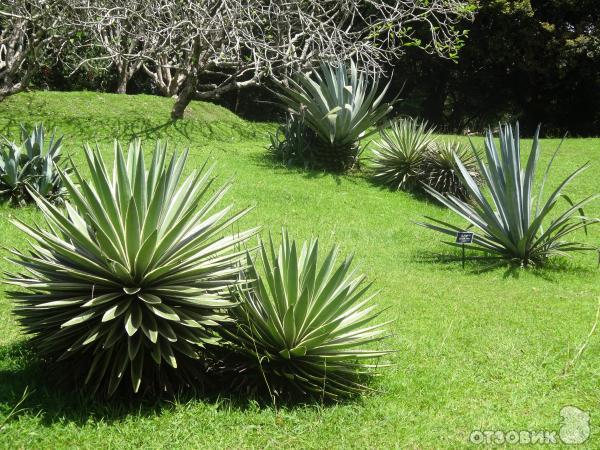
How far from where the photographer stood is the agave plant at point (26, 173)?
941 centimetres

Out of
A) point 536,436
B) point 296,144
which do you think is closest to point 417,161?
point 296,144

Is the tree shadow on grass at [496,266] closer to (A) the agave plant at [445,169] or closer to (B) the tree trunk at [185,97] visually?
(A) the agave plant at [445,169]

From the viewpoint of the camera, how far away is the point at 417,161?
43.9ft

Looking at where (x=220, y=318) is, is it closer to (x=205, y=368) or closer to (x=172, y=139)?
(x=205, y=368)

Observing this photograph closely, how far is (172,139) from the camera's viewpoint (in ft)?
48.2

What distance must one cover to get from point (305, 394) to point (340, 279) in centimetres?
80

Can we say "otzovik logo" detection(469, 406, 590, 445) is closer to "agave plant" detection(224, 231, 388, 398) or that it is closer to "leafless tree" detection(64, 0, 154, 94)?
"agave plant" detection(224, 231, 388, 398)

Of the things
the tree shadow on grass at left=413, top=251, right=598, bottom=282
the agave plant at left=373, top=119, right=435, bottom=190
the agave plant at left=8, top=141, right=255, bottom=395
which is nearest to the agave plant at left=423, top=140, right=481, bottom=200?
the agave plant at left=373, top=119, right=435, bottom=190

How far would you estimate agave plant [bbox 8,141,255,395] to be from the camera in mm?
4234

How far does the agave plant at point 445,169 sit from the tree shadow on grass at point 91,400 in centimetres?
873

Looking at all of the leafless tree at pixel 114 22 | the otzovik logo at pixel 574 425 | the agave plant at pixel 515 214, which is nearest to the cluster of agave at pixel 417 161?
the agave plant at pixel 515 214

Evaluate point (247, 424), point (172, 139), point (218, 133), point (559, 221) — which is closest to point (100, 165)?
point (247, 424)

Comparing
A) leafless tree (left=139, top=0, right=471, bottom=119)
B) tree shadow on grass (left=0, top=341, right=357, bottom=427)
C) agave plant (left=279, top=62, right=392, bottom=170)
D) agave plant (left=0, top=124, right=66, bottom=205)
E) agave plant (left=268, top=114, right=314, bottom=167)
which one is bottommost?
tree shadow on grass (left=0, top=341, right=357, bottom=427)

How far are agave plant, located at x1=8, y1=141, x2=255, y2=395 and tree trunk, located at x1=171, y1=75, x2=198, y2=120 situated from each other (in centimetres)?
1105
